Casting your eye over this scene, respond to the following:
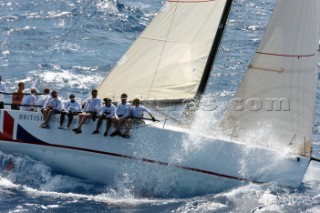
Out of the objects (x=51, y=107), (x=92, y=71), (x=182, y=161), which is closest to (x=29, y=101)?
(x=51, y=107)

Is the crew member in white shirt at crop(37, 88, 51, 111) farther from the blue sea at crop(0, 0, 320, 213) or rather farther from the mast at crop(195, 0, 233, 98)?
the mast at crop(195, 0, 233, 98)

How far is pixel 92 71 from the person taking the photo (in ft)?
94.7

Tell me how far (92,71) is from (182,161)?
11.4m

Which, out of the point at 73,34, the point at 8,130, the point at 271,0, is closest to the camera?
the point at 8,130

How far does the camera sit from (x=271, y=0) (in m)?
44.0

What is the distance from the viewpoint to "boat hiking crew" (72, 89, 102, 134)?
61.2 ft

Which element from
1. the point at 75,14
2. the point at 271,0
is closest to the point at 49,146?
the point at 75,14

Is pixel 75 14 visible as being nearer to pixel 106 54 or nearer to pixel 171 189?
pixel 106 54

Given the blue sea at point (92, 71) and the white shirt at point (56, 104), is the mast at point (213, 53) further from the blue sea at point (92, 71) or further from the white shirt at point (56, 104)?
→ the white shirt at point (56, 104)

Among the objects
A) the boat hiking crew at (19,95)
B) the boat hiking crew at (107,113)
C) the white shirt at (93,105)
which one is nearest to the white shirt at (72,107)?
the white shirt at (93,105)

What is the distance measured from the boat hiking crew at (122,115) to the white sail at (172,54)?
100cm

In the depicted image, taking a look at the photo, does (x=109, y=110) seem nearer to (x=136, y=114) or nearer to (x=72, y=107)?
(x=136, y=114)

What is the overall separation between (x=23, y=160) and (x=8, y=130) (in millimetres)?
904

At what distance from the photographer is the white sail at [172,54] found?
62.6 ft
